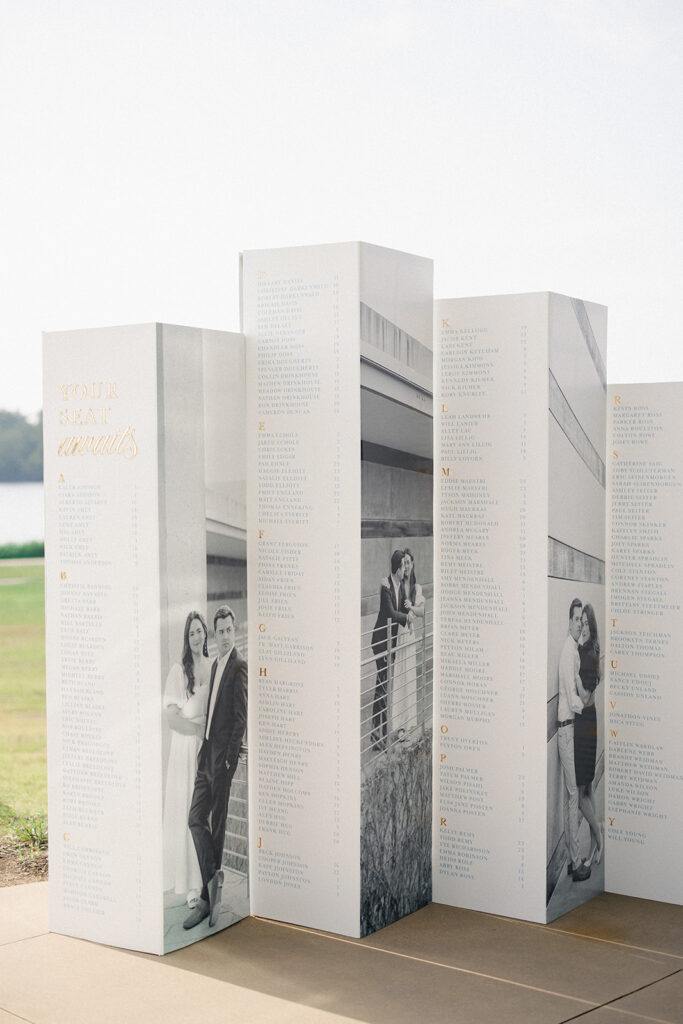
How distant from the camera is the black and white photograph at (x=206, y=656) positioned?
13.8 ft

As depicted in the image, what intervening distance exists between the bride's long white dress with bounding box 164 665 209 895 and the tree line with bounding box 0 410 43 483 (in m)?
8.23

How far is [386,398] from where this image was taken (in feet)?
14.4

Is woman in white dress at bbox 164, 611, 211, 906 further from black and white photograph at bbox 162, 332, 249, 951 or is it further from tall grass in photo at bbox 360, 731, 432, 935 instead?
tall grass in photo at bbox 360, 731, 432, 935

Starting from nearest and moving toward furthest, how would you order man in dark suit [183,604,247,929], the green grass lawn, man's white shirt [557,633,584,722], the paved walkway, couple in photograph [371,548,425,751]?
1. the paved walkway
2. man in dark suit [183,604,247,929]
3. couple in photograph [371,548,425,751]
4. man's white shirt [557,633,584,722]
5. the green grass lawn

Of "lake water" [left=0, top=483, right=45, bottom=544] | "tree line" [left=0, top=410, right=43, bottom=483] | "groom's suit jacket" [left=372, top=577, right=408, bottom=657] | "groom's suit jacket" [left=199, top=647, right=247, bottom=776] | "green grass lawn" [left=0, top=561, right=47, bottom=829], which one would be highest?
"tree line" [left=0, top=410, right=43, bottom=483]

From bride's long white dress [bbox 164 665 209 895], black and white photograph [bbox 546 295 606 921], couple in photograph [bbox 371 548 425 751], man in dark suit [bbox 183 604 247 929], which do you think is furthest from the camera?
black and white photograph [bbox 546 295 606 921]

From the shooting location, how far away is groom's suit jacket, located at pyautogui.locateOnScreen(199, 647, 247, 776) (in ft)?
14.3

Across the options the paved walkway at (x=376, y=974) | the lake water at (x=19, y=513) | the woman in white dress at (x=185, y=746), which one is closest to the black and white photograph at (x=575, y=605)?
the paved walkway at (x=376, y=974)

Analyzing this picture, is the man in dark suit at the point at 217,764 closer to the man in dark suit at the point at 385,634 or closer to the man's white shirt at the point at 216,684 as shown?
the man's white shirt at the point at 216,684

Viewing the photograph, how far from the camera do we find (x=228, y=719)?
4.46m

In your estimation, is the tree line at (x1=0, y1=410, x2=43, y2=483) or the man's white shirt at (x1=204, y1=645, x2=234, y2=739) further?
the tree line at (x1=0, y1=410, x2=43, y2=483)

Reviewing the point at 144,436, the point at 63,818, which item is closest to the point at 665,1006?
the point at 63,818

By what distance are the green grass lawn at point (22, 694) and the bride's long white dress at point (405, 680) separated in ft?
10.2

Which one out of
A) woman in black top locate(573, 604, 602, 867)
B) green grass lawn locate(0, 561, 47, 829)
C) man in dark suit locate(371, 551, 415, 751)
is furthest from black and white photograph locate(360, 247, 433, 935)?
green grass lawn locate(0, 561, 47, 829)
